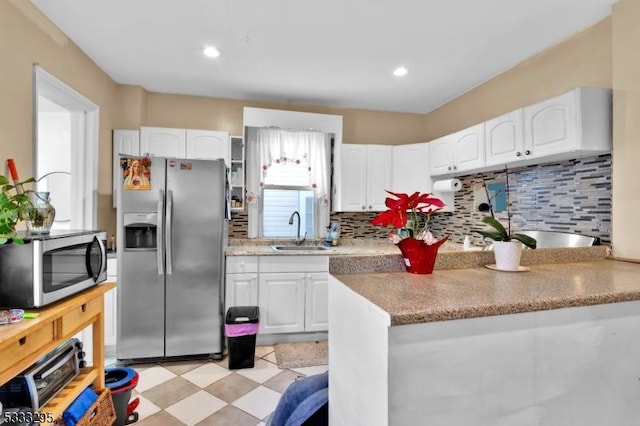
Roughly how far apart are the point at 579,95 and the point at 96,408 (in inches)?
124

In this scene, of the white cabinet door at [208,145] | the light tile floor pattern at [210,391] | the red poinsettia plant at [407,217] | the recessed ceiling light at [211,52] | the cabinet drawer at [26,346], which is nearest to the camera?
the cabinet drawer at [26,346]

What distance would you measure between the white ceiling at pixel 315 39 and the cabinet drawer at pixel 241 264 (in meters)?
1.68

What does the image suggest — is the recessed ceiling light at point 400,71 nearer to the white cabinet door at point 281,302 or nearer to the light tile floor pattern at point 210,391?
the white cabinet door at point 281,302

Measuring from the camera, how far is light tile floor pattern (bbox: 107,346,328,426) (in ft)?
6.58

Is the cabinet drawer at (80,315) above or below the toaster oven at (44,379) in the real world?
above

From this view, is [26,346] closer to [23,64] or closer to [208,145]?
[23,64]

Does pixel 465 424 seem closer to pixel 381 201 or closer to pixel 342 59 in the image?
pixel 342 59

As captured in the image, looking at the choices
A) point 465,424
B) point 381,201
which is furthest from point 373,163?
point 465,424

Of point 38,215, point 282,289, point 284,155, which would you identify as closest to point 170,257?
point 282,289

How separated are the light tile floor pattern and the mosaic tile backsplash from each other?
203cm

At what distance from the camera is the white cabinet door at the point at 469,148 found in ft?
9.20

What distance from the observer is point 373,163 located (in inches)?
146

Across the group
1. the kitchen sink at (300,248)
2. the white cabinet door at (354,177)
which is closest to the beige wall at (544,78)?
the white cabinet door at (354,177)

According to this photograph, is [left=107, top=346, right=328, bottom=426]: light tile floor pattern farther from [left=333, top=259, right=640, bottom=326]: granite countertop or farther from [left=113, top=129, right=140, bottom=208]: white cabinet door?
[left=113, top=129, right=140, bottom=208]: white cabinet door
